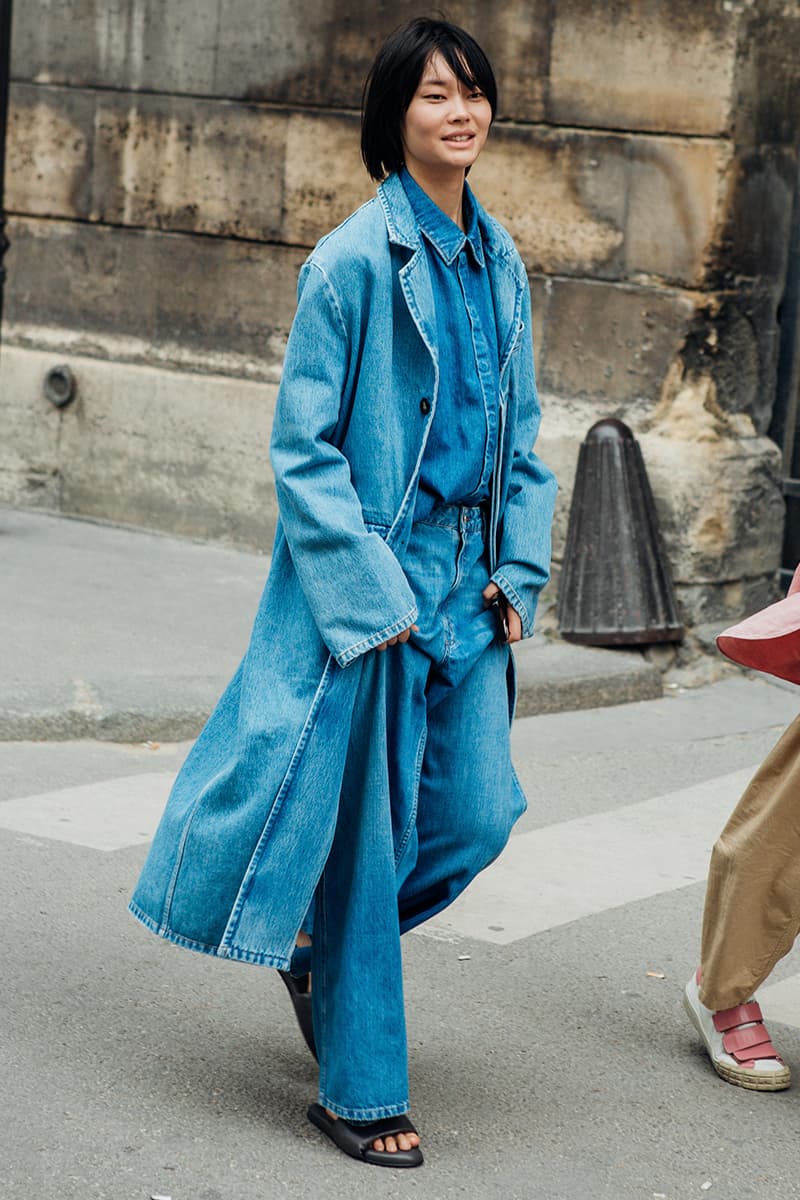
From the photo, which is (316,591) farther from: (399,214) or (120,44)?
(120,44)

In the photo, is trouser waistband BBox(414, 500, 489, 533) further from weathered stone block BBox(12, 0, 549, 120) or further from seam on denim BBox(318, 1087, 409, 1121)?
weathered stone block BBox(12, 0, 549, 120)

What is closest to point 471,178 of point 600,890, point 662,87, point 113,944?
point 662,87

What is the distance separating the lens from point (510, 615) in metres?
3.72

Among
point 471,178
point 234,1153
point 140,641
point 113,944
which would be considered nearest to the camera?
point 234,1153

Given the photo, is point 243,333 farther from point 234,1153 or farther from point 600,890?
point 234,1153

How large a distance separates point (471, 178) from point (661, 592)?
2.06 m

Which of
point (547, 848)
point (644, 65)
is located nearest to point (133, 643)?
point (547, 848)

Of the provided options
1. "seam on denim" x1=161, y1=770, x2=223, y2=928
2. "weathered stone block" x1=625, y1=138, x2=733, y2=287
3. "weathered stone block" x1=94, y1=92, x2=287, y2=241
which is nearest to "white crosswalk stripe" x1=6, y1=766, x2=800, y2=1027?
"seam on denim" x1=161, y1=770, x2=223, y2=928

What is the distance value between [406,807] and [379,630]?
36 cm

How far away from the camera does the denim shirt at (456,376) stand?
3607 mm

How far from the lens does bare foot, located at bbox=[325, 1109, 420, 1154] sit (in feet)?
11.6

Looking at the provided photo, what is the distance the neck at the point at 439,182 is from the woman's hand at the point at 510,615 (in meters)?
0.70

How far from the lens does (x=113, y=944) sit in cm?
464

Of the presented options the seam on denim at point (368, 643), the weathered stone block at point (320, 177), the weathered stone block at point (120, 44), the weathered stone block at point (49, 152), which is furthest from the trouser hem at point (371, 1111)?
the weathered stone block at point (49, 152)
